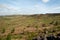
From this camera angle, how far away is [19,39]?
41625 millimetres

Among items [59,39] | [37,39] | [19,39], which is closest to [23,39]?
[19,39]

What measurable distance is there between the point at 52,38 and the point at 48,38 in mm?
991

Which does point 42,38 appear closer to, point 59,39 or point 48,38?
point 48,38

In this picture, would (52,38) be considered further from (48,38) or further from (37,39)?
(37,39)

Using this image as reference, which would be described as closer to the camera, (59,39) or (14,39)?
(59,39)

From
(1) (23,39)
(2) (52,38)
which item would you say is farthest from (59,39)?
(1) (23,39)

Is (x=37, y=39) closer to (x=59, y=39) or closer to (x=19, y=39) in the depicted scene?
(x=59, y=39)

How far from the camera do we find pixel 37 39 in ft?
110

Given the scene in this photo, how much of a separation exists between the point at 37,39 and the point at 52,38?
3.59m

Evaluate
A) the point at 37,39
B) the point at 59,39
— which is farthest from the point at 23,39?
the point at 59,39

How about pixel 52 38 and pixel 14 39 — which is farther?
pixel 14 39

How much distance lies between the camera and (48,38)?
3372 cm

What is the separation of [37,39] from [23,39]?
873 cm

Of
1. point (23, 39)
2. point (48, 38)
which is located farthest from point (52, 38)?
point (23, 39)
